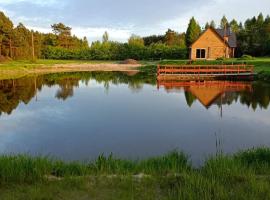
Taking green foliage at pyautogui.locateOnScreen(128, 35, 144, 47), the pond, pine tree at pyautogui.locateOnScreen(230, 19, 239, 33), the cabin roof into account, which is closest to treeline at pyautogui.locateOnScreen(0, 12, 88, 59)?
green foliage at pyautogui.locateOnScreen(128, 35, 144, 47)

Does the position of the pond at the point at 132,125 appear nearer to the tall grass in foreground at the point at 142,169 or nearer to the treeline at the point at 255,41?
the tall grass in foreground at the point at 142,169

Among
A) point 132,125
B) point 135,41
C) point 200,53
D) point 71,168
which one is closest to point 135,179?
point 71,168

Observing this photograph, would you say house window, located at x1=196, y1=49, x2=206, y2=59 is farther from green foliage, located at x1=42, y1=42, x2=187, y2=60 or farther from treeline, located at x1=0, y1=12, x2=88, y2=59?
treeline, located at x1=0, y1=12, x2=88, y2=59

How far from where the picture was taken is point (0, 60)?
41.4 metres

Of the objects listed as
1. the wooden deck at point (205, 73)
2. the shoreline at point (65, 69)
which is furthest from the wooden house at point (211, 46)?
the wooden deck at point (205, 73)

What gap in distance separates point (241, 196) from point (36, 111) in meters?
10.6

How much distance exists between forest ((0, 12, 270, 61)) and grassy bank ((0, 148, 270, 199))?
4092cm

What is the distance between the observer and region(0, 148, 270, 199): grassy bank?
4.20m

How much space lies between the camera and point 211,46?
43.5 metres

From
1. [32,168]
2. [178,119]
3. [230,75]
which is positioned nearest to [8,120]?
[178,119]

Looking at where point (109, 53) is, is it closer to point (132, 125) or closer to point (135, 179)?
point (132, 125)

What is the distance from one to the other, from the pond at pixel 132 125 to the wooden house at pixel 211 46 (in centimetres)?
2743

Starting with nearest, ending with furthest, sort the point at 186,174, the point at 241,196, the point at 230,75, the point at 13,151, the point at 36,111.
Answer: the point at 241,196, the point at 186,174, the point at 13,151, the point at 36,111, the point at 230,75

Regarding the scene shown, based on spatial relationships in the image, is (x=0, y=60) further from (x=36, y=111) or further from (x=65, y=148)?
(x=65, y=148)
